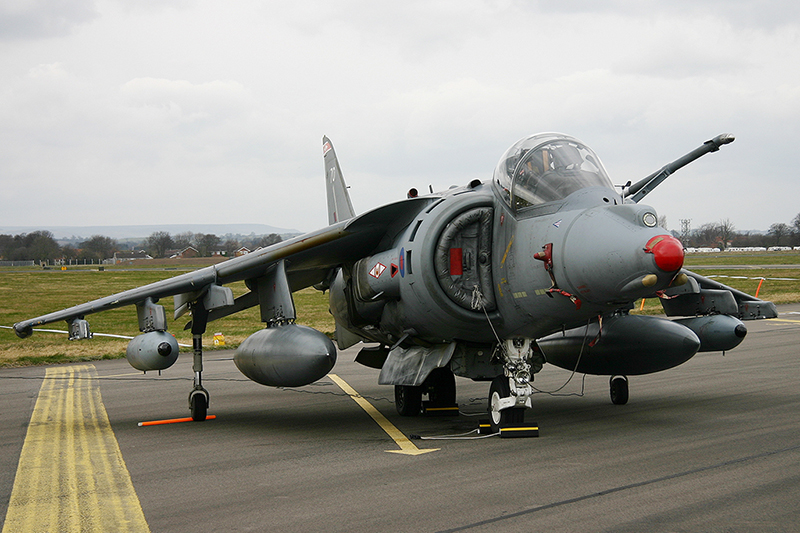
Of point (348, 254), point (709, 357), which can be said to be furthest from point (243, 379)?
point (709, 357)

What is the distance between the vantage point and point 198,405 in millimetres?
11422

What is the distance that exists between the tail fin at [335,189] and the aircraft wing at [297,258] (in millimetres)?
2487

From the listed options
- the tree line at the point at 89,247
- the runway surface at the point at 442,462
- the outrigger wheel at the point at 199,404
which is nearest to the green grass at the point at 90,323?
the runway surface at the point at 442,462

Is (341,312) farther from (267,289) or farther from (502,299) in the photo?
(502,299)

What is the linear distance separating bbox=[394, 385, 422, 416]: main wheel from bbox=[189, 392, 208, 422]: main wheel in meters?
2.99

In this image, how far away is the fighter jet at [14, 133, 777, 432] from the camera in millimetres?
7422

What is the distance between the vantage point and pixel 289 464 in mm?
7816

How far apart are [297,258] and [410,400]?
268 centimetres

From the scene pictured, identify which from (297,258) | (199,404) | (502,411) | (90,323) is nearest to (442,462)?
(502,411)

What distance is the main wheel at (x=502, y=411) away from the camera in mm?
8742

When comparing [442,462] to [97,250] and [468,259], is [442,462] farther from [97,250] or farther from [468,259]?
[97,250]

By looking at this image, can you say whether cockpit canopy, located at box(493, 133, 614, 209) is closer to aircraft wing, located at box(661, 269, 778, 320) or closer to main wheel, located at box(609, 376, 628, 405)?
aircraft wing, located at box(661, 269, 778, 320)

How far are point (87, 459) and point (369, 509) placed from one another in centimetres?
427

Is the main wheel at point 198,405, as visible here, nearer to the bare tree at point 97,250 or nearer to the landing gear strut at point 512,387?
the landing gear strut at point 512,387
